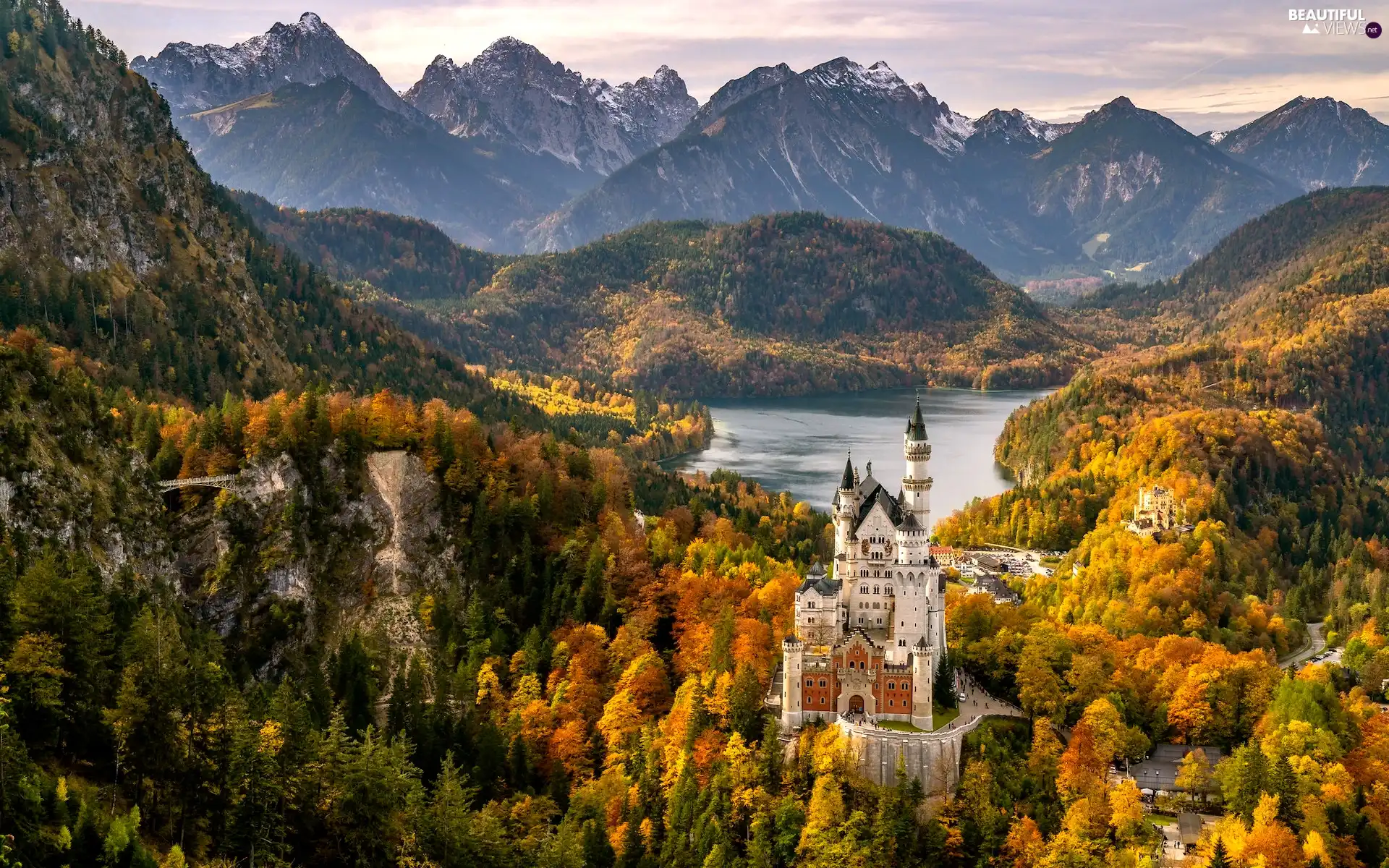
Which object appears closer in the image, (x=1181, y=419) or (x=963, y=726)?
(x=963, y=726)

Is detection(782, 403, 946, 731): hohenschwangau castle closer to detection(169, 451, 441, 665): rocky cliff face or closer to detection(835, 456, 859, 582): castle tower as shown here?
detection(835, 456, 859, 582): castle tower

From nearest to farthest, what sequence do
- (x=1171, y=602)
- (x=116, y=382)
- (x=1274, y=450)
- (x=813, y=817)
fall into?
(x=813, y=817) → (x=1171, y=602) → (x=116, y=382) → (x=1274, y=450)

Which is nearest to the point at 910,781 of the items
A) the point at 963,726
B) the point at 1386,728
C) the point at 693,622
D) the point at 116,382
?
the point at 963,726

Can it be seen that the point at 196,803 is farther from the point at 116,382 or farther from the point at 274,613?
the point at 116,382

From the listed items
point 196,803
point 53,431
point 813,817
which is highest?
point 53,431

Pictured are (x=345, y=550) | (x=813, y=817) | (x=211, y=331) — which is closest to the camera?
(x=813, y=817)

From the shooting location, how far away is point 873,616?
70.8m

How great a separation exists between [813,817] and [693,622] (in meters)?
19.0

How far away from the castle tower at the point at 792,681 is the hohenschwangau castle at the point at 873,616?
0.03 m

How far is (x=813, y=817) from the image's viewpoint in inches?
2470

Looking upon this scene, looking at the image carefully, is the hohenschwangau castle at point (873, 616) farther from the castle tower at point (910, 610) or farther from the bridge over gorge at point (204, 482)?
the bridge over gorge at point (204, 482)

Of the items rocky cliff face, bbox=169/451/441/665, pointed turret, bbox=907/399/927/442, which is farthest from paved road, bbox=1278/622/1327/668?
rocky cliff face, bbox=169/451/441/665

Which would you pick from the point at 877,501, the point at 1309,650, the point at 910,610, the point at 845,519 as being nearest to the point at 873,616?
the point at 910,610

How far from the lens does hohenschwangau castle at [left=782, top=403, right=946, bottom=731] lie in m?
66.2
